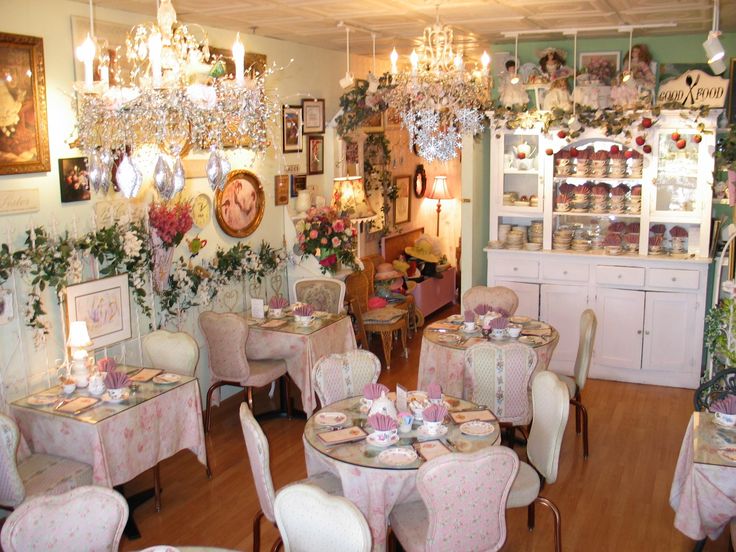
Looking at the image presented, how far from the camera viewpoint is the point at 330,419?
13.5ft

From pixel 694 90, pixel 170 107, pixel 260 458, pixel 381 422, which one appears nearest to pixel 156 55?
pixel 170 107

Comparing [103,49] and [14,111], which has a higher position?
[103,49]

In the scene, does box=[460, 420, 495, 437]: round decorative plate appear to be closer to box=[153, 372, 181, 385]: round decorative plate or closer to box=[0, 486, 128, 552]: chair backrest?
box=[0, 486, 128, 552]: chair backrest

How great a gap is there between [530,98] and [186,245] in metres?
3.62

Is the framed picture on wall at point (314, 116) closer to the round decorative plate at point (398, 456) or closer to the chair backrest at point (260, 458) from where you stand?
the chair backrest at point (260, 458)

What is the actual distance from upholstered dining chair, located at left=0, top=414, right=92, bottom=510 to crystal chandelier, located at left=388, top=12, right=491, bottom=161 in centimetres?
292

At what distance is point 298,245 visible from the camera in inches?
277

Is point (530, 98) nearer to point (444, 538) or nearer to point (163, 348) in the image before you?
point (163, 348)

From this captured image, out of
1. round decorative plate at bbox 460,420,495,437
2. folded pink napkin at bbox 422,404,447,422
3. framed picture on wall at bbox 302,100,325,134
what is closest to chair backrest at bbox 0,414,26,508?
folded pink napkin at bbox 422,404,447,422

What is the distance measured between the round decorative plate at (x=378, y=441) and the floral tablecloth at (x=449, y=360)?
1.47 m

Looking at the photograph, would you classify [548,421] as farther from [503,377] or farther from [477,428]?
[503,377]

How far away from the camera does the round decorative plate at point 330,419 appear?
4.07 m

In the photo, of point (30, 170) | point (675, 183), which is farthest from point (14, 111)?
point (675, 183)

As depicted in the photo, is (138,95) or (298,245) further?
(298,245)
